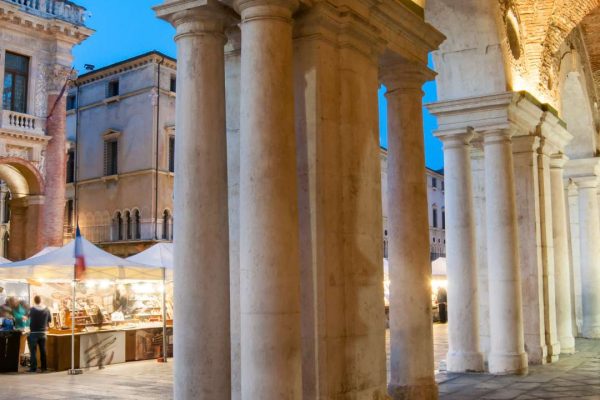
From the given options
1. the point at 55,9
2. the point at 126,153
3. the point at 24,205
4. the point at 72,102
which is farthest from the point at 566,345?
the point at 72,102

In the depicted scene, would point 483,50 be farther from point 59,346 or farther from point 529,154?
point 59,346

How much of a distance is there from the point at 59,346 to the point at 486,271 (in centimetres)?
805

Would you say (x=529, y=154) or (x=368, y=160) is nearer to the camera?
(x=368, y=160)

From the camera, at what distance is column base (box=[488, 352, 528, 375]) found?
36.6 ft

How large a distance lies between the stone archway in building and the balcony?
0.99 metres

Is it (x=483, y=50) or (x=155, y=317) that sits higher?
(x=483, y=50)

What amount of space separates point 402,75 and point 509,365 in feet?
17.7

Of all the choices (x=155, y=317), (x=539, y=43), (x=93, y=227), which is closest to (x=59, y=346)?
(x=155, y=317)

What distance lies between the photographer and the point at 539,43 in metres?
13.4

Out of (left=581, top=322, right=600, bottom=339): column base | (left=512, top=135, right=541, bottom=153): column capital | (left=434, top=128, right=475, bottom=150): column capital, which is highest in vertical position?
(left=512, top=135, right=541, bottom=153): column capital

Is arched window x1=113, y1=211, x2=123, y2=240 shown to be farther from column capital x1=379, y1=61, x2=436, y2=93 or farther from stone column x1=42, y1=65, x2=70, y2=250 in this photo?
column capital x1=379, y1=61, x2=436, y2=93

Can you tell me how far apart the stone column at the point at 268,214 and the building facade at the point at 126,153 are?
81.9 feet

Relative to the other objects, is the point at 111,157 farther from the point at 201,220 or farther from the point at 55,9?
the point at 201,220

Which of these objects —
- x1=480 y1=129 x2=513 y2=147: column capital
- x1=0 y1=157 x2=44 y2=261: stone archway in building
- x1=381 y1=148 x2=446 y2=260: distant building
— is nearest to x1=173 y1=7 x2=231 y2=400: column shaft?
x1=480 y1=129 x2=513 y2=147: column capital
